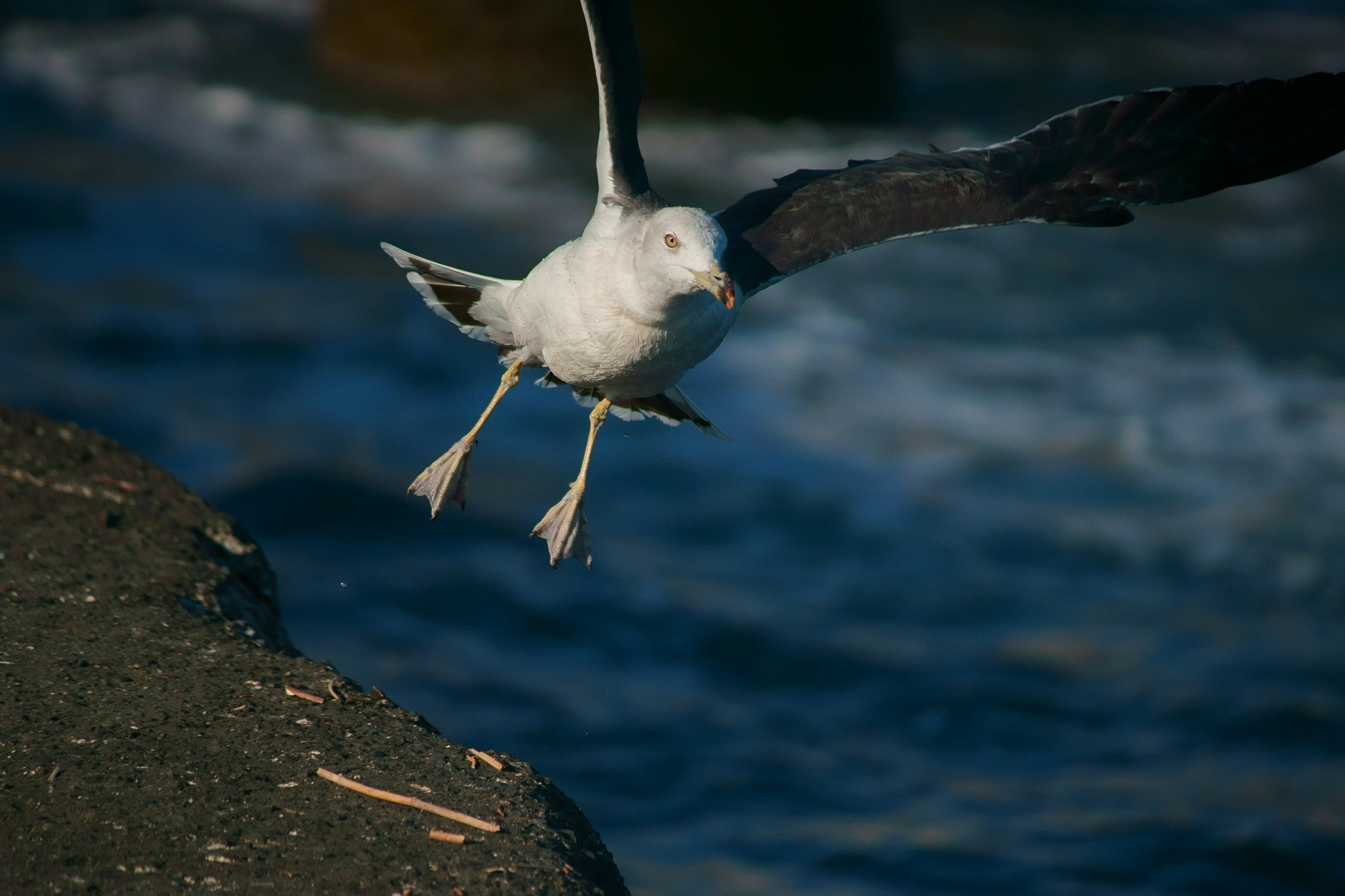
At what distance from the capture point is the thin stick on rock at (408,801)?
381cm

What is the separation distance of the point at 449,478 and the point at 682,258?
1.94 m

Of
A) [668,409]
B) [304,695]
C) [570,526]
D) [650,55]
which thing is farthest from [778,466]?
[650,55]

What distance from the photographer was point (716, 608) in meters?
10.1

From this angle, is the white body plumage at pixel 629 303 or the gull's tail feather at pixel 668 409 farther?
the gull's tail feather at pixel 668 409

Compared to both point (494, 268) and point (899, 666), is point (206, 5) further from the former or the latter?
point (899, 666)

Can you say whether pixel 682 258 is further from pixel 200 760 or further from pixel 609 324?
pixel 200 760

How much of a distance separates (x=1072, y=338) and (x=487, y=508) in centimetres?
749

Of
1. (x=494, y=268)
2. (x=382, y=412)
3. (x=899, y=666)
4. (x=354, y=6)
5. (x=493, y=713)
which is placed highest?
(x=354, y=6)

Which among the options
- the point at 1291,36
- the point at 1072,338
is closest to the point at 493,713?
the point at 1072,338

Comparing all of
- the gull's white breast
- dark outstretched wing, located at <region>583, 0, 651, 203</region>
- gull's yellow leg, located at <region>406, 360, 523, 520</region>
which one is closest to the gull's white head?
the gull's white breast

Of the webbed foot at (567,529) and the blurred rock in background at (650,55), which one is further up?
the blurred rock in background at (650,55)

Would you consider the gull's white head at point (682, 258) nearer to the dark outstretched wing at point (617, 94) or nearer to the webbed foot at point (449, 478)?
the dark outstretched wing at point (617, 94)

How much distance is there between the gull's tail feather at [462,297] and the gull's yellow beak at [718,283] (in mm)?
1596

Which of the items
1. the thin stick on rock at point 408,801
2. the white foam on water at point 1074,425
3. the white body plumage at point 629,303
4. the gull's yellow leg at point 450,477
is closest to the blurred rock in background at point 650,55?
the white foam on water at point 1074,425
